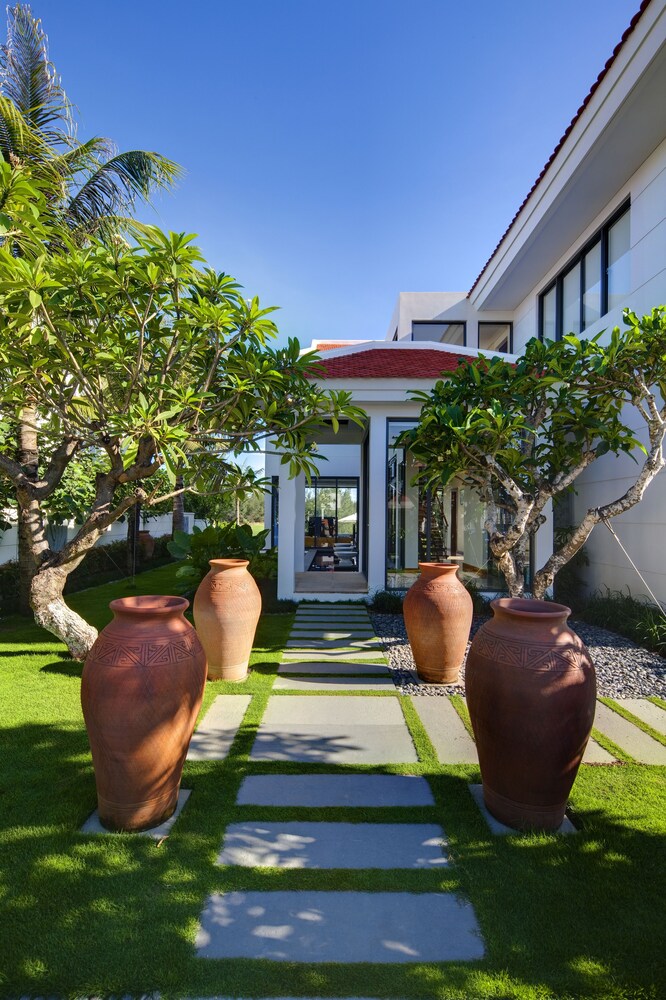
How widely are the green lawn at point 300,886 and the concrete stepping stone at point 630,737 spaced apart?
0.23 metres

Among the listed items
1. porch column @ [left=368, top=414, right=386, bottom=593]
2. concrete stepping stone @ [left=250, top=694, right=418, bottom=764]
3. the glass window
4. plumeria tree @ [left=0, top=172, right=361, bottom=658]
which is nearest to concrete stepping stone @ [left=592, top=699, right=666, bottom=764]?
concrete stepping stone @ [left=250, top=694, right=418, bottom=764]

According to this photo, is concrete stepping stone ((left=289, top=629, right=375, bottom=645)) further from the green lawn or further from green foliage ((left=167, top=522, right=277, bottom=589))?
the green lawn

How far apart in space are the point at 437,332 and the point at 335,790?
45.7 ft

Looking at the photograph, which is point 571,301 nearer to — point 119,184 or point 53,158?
point 119,184

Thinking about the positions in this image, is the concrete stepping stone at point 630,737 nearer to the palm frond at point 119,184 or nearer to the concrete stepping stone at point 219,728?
the concrete stepping stone at point 219,728

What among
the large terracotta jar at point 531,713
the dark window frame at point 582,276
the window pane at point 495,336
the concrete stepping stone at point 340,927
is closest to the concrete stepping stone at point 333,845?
the concrete stepping stone at point 340,927

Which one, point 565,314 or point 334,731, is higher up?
point 565,314

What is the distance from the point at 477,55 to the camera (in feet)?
26.1

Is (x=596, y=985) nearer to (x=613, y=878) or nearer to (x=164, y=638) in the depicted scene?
(x=613, y=878)

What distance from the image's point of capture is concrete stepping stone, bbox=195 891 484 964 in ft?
6.15

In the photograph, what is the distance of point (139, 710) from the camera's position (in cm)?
248

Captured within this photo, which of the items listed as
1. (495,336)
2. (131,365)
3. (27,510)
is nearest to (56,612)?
(27,510)

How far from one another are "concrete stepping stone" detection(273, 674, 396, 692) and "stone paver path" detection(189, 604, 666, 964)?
0.04 feet

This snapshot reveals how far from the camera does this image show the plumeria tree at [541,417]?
181 inches
